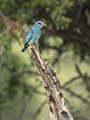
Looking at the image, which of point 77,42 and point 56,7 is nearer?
point 56,7

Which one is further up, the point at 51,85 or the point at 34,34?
the point at 34,34

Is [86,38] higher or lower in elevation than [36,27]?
higher

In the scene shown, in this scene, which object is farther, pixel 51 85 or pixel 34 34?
pixel 34 34

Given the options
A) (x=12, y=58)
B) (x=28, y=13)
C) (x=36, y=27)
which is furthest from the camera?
(x=12, y=58)

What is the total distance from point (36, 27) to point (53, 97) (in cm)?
84

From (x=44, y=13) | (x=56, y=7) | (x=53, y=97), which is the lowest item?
A: (x=53, y=97)

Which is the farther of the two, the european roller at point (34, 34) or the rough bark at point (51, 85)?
the european roller at point (34, 34)

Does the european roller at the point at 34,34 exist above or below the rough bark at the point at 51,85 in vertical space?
above

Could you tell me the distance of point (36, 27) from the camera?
3119mm

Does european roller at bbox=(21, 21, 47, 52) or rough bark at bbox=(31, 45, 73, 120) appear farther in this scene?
european roller at bbox=(21, 21, 47, 52)

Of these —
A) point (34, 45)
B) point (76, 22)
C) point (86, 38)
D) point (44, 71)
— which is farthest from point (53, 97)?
point (86, 38)

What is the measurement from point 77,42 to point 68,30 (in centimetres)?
45

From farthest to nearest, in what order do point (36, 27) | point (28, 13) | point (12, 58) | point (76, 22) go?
point (12, 58), point (76, 22), point (28, 13), point (36, 27)

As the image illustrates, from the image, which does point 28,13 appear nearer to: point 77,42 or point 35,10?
point 35,10
